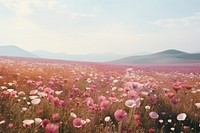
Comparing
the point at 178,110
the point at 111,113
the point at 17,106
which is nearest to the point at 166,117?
the point at 178,110

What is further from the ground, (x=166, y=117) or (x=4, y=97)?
(x=4, y=97)

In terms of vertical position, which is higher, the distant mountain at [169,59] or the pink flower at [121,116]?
the pink flower at [121,116]

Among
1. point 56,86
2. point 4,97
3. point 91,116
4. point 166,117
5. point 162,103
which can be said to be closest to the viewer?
point 91,116

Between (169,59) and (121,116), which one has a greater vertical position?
(121,116)

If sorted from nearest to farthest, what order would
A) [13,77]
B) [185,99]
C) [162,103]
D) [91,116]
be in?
[91,116]
[162,103]
[185,99]
[13,77]

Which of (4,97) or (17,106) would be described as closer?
(17,106)

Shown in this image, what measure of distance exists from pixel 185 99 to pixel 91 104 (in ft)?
10.0

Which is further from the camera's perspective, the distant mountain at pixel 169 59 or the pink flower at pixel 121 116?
the distant mountain at pixel 169 59

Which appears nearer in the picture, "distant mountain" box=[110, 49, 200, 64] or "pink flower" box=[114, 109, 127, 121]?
"pink flower" box=[114, 109, 127, 121]

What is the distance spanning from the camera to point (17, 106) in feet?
14.1

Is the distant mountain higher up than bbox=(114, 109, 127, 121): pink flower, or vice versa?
bbox=(114, 109, 127, 121): pink flower

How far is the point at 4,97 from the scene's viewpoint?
4668 mm

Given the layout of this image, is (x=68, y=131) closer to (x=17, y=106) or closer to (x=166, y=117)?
(x=17, y=106)

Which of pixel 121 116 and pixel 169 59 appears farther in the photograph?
pixel 169 59
